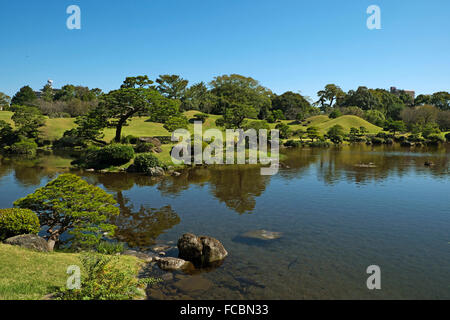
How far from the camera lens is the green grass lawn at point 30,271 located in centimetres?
819

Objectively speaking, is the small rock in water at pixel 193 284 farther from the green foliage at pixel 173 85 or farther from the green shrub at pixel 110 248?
the green foliage at pixel 173 85

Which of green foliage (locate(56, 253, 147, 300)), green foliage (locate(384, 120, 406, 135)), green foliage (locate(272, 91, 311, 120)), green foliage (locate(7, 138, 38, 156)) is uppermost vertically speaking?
green foliage (locate(272, 91, 311, 120))

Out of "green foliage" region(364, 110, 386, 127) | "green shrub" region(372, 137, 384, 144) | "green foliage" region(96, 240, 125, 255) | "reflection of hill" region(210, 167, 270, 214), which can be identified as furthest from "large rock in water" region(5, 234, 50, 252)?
"green foliage" region(364, 110, 386, 127)

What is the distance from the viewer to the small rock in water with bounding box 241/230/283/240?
48.4 feet

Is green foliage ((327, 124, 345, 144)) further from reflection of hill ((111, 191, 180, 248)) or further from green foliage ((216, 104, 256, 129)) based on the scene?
reflection of hill ((111, 191, 180, 248))

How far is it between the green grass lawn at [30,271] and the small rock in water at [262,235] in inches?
229

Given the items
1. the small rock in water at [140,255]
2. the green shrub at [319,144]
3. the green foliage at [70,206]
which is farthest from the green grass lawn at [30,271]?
the green shrub at [319,144]

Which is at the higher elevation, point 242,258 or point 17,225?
point 17,225

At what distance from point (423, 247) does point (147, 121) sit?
70206 millimetres

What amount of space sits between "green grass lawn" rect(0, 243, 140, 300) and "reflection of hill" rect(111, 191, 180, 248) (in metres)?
3.04
